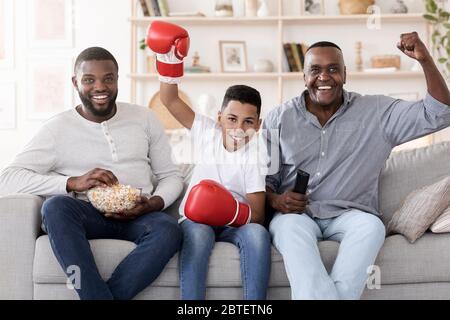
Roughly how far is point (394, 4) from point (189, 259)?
3.28 metres

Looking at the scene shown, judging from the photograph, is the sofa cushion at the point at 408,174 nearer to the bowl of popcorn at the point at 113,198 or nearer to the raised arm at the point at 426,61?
the raised arm at the point at 426,61

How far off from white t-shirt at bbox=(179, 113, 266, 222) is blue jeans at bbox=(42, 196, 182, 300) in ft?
0.76

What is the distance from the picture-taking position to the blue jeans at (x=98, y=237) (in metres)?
2.13

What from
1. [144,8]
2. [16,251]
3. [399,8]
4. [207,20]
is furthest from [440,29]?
[16,251]

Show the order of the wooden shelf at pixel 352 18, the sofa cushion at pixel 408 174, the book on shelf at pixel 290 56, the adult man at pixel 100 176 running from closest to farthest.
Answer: the adult man at pixel 100 176 < the sofa cushion at pixel 408 174 < the wooden shelf at pixel 352 18 < the book on shelf at pixel 290 56

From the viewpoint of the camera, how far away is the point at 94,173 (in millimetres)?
2389

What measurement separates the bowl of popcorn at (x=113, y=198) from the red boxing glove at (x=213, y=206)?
0.64 ft

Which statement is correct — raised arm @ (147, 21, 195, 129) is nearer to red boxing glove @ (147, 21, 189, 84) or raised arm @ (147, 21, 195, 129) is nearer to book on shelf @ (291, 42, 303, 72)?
red boxing glove @ (147, 21, 189, 84)

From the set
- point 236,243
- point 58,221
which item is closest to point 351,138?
point 236,243

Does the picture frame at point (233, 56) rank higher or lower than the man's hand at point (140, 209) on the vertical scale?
higher

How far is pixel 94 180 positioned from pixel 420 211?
3.77 ft

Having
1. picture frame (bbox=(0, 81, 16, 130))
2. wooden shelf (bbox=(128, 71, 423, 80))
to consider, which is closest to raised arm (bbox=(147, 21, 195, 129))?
wooden shelf (bbox=(128, 71, 423, 80))

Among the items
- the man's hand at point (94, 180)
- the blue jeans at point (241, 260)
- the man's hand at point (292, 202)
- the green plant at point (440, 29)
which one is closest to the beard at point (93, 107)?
the man's hand at point (94, 180)
